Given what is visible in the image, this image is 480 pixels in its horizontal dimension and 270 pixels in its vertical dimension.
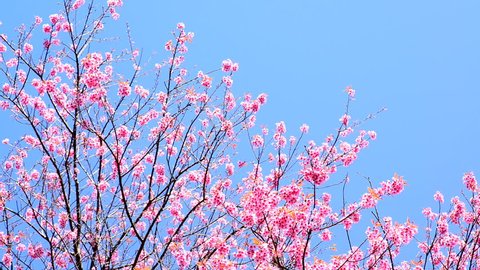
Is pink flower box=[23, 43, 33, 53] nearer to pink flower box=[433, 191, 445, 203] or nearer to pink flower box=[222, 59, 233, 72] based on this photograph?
pink flower box=[222, 59, 233, 72]

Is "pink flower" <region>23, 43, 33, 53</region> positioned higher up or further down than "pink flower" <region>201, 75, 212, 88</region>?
higher up

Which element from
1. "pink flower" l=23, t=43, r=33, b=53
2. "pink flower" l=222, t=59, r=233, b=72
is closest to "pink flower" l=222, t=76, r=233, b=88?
"pink flower" l=222, t=59, r=233, b=72

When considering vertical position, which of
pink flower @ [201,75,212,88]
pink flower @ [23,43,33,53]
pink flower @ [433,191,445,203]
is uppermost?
pink flower @ [23,43,33,53]

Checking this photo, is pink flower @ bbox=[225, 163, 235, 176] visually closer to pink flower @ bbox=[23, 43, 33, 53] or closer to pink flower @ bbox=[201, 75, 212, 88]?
pink flower @ bbox=[201, 75, 212, 88]

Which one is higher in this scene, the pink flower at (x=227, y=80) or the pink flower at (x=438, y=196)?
the pink flower at (x=227, y=80)

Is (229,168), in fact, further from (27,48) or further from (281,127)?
(27,48)

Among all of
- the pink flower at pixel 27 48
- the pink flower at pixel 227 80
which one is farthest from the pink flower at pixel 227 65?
the pink flower at pixel 27 48

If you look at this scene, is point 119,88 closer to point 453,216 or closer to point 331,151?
point 331,151

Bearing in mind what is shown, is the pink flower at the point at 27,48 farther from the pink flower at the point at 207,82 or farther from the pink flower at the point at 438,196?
the pink flower at the point at 438,196

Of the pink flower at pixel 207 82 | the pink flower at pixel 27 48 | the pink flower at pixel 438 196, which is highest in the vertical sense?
the pink flower at pixel 27 48

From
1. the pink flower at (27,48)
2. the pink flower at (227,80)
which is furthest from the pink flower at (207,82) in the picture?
the pink flower at (27,48)

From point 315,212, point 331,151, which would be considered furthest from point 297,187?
point 331,151

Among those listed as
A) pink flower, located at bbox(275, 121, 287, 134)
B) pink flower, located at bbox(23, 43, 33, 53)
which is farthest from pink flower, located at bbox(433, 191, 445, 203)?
pink flower, located at bbox(23, 43, 33, 53)

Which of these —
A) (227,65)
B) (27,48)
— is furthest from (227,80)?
(27,48)
